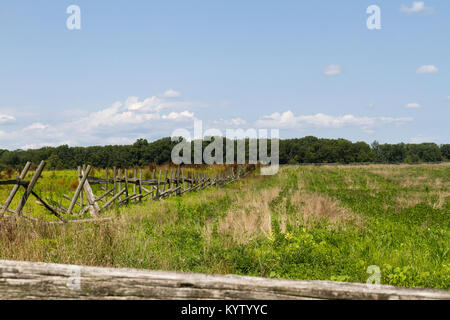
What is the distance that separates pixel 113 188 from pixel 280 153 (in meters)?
123

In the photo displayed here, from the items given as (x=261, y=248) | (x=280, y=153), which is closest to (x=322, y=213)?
(x=261, y=248)

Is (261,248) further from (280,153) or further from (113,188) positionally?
(280,153)

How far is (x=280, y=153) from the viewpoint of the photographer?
442ft

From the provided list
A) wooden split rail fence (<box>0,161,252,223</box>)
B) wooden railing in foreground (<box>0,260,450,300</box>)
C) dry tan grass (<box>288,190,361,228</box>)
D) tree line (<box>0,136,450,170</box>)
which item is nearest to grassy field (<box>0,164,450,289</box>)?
dry tan grass (<box>288,190,361,228</box>)

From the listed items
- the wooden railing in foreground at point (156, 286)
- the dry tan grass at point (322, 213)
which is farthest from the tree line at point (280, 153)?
the wooden railing in foreground at point (156, 286)

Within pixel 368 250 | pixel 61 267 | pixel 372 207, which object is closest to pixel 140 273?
pixel 61 267

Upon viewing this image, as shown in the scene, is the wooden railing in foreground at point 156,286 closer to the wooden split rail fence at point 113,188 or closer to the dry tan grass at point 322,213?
the wooden split rail fence at point 113,188

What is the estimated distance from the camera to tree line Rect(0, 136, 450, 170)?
220 ft

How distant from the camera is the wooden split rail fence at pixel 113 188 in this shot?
28.0ft

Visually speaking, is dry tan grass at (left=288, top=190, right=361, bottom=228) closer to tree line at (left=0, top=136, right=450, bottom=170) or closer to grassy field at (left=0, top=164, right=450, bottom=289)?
grassy field at (left=0, top=164, right=450, bottom=289)

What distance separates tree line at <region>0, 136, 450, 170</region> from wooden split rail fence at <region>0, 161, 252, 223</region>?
71.1ft

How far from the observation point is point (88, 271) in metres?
2.22

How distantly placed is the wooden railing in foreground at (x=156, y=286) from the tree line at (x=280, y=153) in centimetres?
4165
